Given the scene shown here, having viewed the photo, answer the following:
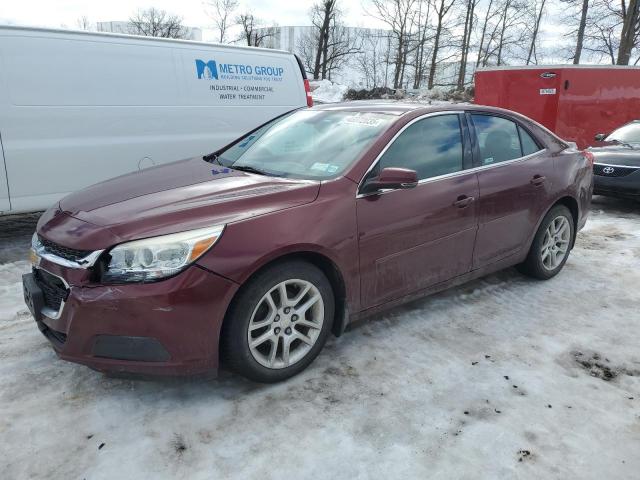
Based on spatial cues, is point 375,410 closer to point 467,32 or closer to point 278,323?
point 278,323

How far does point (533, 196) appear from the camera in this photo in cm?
416

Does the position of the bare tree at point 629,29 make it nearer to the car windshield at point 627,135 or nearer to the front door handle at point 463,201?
the car windshield at point 627,135

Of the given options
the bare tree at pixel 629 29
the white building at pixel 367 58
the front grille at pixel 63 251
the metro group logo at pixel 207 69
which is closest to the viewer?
the front grille at pixel 63 251

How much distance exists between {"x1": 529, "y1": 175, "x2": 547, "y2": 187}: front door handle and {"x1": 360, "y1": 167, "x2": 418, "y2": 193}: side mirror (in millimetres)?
1552

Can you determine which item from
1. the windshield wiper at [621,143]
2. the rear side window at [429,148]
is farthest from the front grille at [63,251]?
the windshield wiper at [621,143]

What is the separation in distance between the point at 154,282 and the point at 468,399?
171 centimetres

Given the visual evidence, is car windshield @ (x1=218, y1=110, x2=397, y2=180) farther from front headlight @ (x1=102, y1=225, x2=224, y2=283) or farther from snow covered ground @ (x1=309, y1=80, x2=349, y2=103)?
snow covered ground @ (x1=309, y1=80, x2=349, y2=103)

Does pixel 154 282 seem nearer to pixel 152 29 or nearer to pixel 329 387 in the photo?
pixel 329 387

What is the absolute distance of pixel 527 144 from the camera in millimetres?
4309

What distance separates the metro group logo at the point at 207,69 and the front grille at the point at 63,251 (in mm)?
3680

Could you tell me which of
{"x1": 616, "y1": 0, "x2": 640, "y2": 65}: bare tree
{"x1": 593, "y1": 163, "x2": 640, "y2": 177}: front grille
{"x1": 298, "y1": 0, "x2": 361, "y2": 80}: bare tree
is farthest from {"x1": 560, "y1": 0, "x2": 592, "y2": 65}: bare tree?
{"x1": 593, "y1": 163, "x2": 640, "y2": 177}: front grille

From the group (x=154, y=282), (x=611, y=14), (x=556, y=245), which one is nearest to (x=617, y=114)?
(x=556, y=245)

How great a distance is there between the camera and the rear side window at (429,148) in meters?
3.35

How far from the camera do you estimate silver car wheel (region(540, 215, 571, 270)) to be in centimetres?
447
